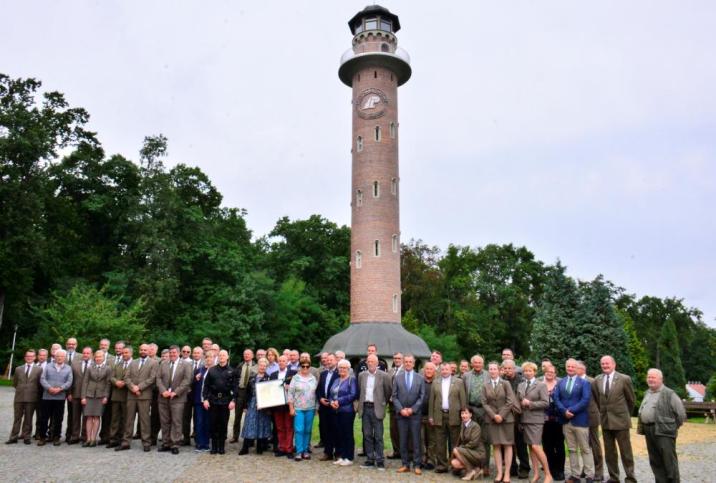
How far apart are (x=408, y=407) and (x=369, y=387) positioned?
0.78 metres

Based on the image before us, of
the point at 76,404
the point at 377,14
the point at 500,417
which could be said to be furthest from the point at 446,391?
the point at 377,14

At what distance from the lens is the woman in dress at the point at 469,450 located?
9.02m

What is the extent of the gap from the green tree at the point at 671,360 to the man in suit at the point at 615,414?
35.0 m

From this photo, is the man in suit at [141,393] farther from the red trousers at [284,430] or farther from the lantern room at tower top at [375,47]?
the lantern room at tower top at [375,47]

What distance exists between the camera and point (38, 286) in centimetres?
3369

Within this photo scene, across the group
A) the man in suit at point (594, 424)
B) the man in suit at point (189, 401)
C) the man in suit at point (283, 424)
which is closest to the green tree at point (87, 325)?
the man in suit at point (189, 401)

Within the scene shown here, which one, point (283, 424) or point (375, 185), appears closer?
point (283, 424)

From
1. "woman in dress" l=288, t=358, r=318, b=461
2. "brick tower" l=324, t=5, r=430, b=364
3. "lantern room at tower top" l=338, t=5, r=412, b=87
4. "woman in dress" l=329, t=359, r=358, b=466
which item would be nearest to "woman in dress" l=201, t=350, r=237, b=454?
"woman in dress" l=288, t=358, r=318, b=461

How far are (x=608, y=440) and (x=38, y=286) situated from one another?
3340 centimetres

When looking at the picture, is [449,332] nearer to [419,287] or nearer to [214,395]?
[419,287]

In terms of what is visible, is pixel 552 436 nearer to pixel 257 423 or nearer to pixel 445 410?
pixel 445 410

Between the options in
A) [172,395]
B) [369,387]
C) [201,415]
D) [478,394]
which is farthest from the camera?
[201,415]

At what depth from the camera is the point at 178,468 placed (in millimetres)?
9062

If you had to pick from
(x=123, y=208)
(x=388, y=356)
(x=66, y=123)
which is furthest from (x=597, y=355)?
(x=66, y=123)
